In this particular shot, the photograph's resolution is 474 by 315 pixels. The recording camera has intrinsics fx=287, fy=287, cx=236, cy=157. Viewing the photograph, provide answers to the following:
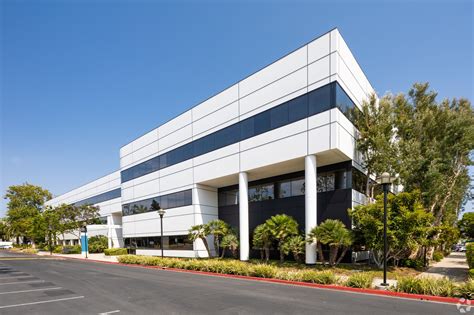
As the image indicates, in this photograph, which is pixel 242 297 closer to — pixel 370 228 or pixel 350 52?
pixel 370 228

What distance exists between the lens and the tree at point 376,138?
1962 centimetres

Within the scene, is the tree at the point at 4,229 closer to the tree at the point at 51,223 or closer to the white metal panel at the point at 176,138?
the tree at the point at 51,223

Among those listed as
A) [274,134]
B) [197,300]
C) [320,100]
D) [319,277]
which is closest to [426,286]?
[319,277]

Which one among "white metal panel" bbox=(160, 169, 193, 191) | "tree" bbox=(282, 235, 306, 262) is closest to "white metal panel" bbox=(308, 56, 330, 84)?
"tree" bbox=(282, 235, 306, 262)

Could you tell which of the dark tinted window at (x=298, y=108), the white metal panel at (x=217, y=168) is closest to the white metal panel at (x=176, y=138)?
the white metal panel at (x=217, y=168)

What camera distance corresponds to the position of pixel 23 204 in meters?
84.1

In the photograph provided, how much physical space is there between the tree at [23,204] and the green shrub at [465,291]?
86.8 m

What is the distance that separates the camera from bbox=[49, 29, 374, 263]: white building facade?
1886 centimetres

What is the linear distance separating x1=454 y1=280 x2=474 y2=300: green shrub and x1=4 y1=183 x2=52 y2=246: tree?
86.8 m

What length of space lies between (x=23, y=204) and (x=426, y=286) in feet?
333

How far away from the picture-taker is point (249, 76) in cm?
2367

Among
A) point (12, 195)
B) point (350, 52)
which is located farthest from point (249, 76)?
point (12, 195)

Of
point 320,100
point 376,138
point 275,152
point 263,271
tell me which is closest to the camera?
point 263,271

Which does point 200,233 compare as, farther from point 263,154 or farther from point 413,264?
point 413,264
